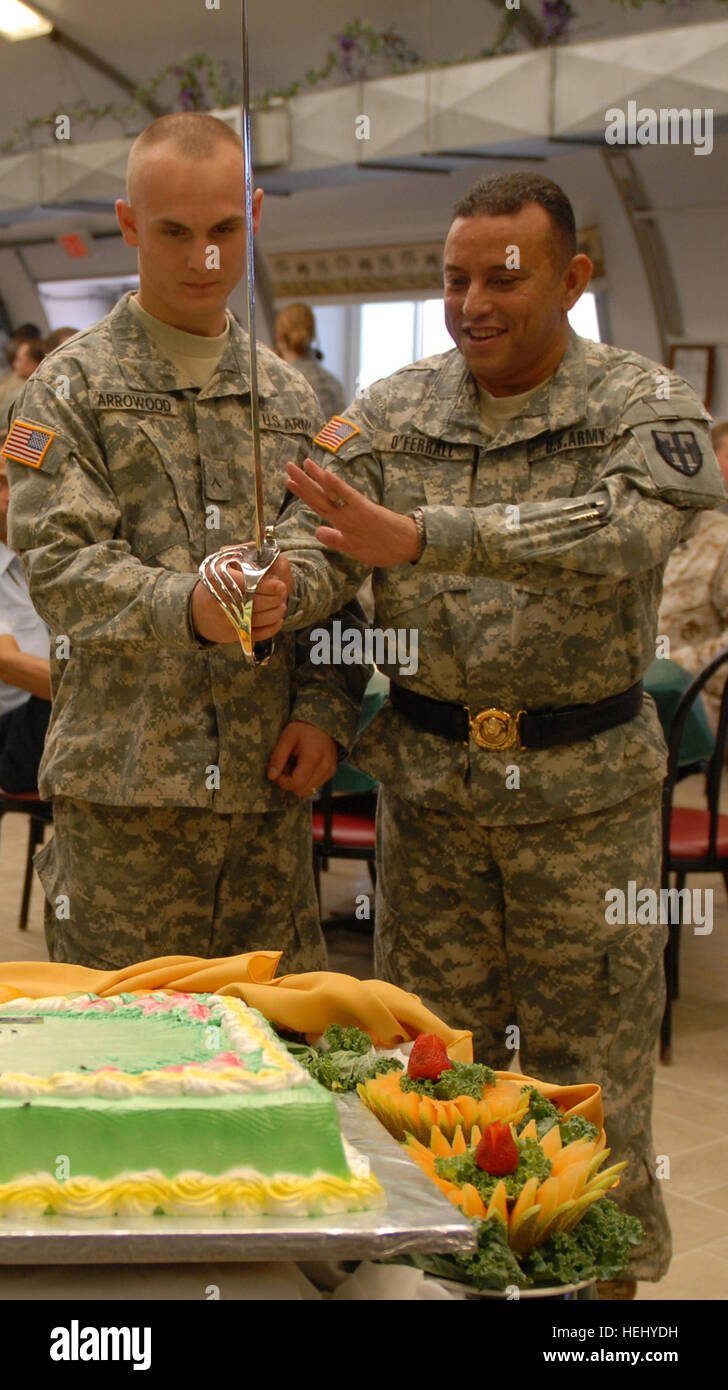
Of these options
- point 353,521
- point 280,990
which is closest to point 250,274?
point 353,521

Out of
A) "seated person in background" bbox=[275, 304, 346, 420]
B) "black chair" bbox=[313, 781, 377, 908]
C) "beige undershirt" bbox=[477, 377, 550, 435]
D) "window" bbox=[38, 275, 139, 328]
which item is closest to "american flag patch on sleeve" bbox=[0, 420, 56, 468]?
"beige undershirt" bbox=[477, 377, 550, 435]

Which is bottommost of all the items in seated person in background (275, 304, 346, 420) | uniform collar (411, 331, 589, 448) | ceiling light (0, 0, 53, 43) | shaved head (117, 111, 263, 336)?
uniform collar (411, 331, 589, 448)

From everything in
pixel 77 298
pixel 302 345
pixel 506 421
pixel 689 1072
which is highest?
pixel 77 298

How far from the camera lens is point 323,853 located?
357 centimetres

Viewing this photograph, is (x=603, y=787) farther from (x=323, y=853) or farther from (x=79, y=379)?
(x=323, y=853)

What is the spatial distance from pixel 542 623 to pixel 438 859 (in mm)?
374

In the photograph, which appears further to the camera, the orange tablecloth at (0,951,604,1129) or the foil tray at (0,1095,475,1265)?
the orange tablecloth at (0,951,604,1129)

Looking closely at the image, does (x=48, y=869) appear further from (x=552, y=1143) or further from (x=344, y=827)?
(x=344, y=827)

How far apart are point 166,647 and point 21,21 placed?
348 inches

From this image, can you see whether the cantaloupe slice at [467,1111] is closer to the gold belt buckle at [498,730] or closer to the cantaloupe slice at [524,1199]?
the cantaloupe slice at [524,1199]

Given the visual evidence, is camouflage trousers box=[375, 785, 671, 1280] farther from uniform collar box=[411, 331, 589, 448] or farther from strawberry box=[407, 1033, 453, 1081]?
strawberry box=[407, 1033, 453, 1081]

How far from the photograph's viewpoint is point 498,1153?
1.14 m

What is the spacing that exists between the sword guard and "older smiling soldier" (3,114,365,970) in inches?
6.7

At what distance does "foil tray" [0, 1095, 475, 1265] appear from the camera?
3.21 feet
